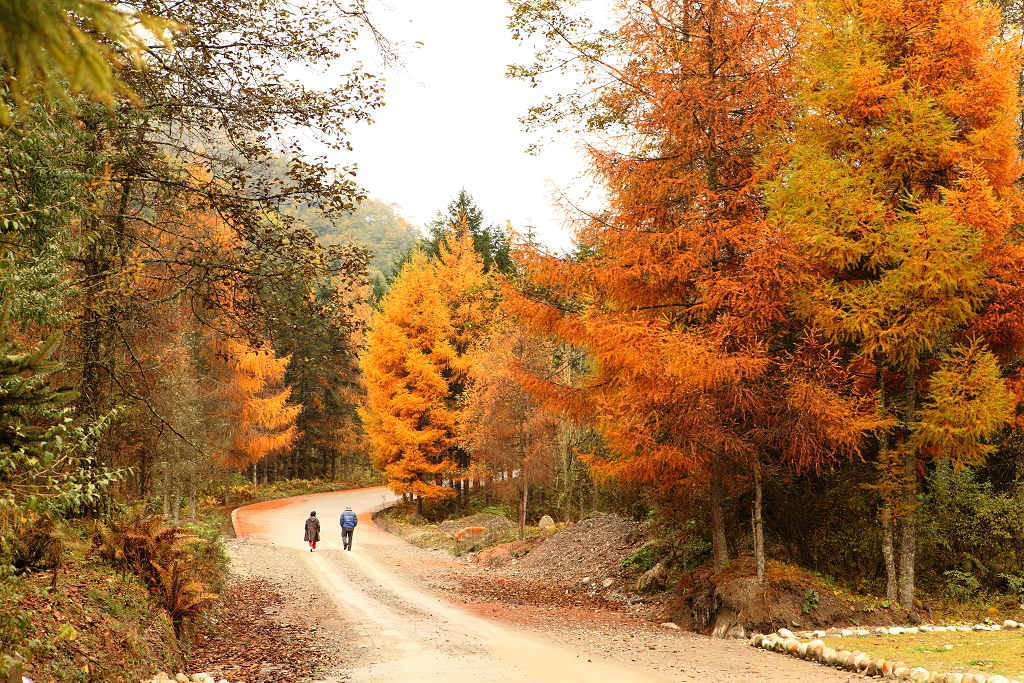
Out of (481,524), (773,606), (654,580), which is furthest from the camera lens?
(481,524)

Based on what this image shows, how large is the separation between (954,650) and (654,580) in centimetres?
643

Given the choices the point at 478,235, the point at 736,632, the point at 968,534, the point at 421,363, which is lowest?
the point at 736,632

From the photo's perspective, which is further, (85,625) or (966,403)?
(966,403)

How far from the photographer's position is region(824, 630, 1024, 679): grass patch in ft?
23.8

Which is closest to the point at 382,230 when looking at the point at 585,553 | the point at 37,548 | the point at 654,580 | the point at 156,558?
the point at 585,553

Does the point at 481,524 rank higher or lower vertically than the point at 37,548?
lower

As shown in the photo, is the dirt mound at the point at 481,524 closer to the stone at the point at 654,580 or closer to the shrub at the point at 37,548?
the stone at the point at 654,580

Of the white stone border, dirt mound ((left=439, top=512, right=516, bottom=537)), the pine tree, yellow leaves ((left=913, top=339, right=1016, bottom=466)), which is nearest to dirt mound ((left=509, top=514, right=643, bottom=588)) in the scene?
dirt mound ((left=439, top=512, right=516, bottom=537))

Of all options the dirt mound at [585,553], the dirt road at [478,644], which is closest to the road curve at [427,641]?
the dirt road at [478,644]

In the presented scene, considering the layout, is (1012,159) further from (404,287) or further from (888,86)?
(404,287)

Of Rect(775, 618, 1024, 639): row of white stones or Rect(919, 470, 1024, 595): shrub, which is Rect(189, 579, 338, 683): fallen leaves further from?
Rect(919, 470, 1024, 595): shrub

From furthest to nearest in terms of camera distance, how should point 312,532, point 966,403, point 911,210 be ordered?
1. point 312,532
2. point 911,210
3. point 966,403

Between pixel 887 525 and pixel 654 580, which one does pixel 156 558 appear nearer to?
pixel 654 580

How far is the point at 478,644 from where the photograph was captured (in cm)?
961
